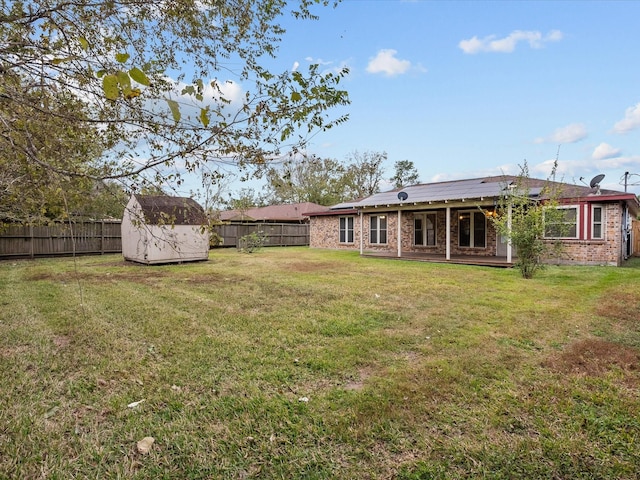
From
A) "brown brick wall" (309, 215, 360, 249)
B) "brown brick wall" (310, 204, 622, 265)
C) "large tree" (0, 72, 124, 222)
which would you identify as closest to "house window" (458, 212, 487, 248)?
"brown brick wall" (310, 204, 622, 265)

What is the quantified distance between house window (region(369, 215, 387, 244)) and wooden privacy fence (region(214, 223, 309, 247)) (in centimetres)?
710

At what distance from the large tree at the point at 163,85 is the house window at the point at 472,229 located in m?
13.3

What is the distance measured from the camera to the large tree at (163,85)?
7.44ft

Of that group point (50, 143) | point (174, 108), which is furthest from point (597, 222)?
point (50, 143)

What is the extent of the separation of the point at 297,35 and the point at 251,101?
2600 millimetres

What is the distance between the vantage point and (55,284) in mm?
8195

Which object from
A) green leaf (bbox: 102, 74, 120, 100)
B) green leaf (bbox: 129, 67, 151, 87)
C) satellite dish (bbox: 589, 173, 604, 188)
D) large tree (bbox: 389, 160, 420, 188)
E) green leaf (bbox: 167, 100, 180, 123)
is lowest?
green leaf (bbox: 167, 100, 180, 123)

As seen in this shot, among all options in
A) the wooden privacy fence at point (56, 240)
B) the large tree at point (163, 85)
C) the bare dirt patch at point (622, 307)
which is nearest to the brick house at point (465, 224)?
the bare dirt patch at point (622, 307)

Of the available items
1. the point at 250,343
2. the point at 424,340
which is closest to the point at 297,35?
the point at 250,343

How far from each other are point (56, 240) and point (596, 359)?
1789 centimetres

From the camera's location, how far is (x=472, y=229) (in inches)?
599

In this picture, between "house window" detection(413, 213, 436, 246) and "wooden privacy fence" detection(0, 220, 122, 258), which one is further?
"house window" detection(413, 213, 436, 246)

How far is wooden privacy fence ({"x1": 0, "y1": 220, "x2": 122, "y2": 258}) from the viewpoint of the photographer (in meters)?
13.6

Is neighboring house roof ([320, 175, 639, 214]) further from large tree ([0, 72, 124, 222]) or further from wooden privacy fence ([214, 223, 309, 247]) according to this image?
large tree ([0, 72, 124, 222])
